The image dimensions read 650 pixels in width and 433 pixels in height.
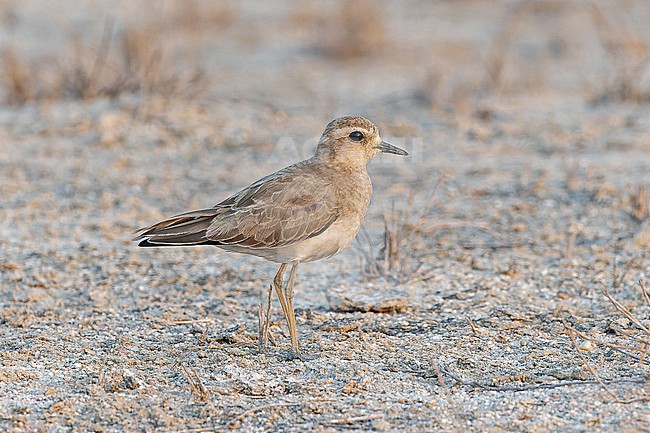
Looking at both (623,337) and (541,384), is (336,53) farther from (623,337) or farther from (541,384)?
(541,384)

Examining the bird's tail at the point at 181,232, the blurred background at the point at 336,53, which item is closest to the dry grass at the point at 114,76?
the blurred background at the point at 336,53

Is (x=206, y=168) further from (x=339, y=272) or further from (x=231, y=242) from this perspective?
(x=231, y=242)

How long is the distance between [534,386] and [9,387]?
7.26 feet

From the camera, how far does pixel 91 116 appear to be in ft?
28.5

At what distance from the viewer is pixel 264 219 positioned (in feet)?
14.8

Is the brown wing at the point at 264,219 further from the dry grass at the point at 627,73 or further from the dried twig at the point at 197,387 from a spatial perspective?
the dry grass at the point at 627,73

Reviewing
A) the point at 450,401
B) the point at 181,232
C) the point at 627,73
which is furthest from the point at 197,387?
the point at 627,73

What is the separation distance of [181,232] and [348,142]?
0.98m

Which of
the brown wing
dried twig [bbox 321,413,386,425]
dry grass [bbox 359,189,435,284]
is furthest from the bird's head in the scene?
dried twig [bbox 321,413,386,425]

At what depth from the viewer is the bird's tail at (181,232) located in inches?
174

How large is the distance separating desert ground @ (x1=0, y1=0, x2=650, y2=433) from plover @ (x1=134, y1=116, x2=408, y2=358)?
437 millimetres

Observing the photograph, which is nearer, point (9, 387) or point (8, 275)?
point (9, 387)

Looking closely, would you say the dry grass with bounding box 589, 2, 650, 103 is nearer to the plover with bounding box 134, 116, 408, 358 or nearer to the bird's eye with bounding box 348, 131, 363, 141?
the bird's eye with bounding box 348, 131, 363, 141

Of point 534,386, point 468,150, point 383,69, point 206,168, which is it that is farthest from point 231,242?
point 383,69
